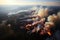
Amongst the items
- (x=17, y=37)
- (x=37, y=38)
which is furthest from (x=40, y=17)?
(x=17, y=37)

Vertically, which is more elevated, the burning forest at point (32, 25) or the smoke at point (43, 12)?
the smoke at point (43, 12)

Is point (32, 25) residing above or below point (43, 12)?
below

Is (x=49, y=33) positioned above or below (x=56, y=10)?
below

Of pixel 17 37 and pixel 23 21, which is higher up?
Answer: pixel 23 21

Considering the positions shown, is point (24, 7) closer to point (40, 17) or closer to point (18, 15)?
point (18, 15)

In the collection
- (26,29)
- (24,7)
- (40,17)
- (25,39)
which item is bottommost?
(25,39)

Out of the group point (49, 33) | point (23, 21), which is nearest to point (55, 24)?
point (49, 33)

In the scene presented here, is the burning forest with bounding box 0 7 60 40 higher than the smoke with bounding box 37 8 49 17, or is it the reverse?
the smoke with bounding box 37 8 49 17

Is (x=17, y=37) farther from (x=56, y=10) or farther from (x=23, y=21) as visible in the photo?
(x=56, y=10)

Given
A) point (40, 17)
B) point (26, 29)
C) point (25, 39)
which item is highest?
point (40, 17)
